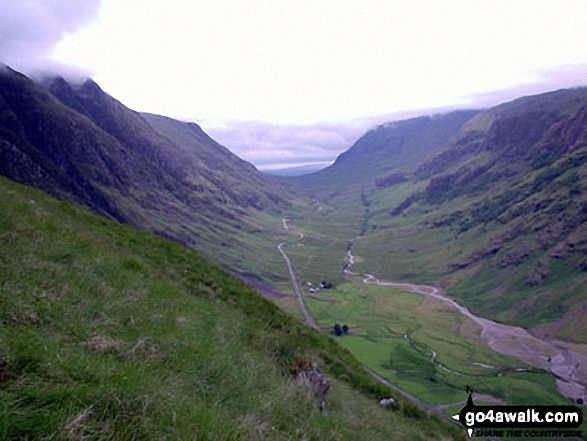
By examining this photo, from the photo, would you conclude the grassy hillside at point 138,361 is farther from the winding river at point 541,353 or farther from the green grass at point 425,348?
the winding river at point 541,353

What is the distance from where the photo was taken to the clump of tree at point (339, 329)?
413 feet

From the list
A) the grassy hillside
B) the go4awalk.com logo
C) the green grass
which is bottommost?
the green grass

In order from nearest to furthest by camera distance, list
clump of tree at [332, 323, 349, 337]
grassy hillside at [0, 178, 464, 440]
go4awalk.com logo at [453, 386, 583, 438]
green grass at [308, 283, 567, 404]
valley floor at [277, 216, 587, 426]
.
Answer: grassy hillside at [0, 178, 464, 440], go4awalk.com logo at [453, 386, 583, 438], green grass at [308, 283, 567, 404], valley floor at [277, 216, 587, 426], clump of tree at [332, 323, 349, 337]

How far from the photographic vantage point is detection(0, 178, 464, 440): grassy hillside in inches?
194

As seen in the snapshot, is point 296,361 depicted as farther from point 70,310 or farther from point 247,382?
point 70,310

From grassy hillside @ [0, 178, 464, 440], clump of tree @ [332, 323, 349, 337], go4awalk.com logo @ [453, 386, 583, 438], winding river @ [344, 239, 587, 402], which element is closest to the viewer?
grassy hillside @ [0, 178, 464, 440]

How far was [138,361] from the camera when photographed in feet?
22.9

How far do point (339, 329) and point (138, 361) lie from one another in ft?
413

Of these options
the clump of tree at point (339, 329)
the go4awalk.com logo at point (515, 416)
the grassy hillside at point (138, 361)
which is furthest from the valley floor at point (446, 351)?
the grassy hillside at point (138, 361)

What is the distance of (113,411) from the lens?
5.02 m

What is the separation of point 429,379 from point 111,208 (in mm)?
159294

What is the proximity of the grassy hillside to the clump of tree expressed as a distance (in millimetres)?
112862

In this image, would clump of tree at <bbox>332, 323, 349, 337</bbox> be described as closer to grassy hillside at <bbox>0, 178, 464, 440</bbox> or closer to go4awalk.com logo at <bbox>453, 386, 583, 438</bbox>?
go4awalk.com logo at <bbox>453, 386, 583, 438</bbox>

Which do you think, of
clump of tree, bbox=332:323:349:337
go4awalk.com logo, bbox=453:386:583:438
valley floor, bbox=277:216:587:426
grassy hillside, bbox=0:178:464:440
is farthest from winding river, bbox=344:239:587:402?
grassy hillside, bbox=0:178:464:440
